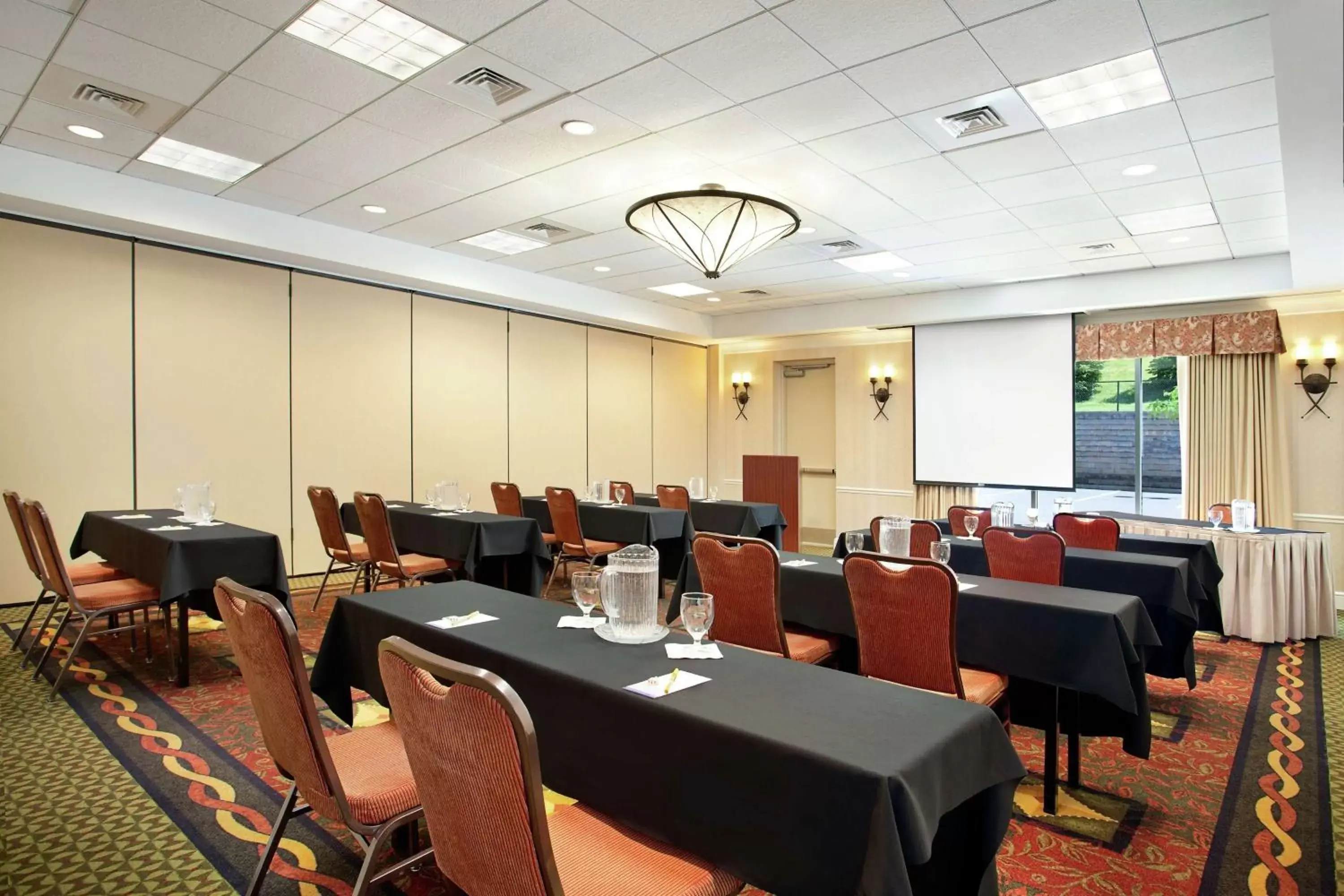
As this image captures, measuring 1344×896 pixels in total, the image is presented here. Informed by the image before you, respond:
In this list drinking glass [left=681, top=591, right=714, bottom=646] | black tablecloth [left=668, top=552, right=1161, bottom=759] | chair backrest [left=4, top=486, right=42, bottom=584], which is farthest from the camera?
chair backrest [left=4, top=486, right=42, bottom=584]

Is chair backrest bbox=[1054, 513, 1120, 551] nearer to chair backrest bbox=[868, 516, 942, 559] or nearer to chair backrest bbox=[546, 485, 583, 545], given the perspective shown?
chair backrest bbox=[868, 516, 942, 559]

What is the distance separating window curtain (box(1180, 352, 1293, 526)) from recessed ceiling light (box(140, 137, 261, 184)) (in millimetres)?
8410

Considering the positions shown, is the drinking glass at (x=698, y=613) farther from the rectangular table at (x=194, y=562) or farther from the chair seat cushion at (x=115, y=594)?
the chair seat cushion at (x=115, y=594)

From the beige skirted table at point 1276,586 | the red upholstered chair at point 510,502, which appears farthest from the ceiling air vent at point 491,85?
the beige skirted table at point 1276,586

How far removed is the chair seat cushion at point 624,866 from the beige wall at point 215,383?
5861 mm

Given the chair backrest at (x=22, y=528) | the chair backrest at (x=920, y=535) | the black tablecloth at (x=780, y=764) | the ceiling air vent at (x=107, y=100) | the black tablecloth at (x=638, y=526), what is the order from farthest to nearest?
the black tablecloth at (x=638, y=526), the chair backrest at (x=22, y=528), the ceiling air vent at (x=107, y=100), the chair backrest at (x=920, y=535), the black tablecloth at (x=780, y=764)

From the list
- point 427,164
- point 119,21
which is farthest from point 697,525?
point 119,21

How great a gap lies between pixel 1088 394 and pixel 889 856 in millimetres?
8683

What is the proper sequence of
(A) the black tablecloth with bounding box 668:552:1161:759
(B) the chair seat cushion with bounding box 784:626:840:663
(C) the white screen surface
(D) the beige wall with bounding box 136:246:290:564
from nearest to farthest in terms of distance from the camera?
(A) the black tablecloth with bounding box 668:552:1161:759, (B) the chair seat cushion with bounding box 784:626:840:663, (D) the beige wall with bounding box 136:246:290:564, (C) the white screen surface

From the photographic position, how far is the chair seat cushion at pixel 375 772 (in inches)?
67.2

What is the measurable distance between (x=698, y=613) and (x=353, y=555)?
422cm

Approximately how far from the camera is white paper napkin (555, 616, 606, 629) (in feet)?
7.40

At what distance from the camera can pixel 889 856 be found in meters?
1.23

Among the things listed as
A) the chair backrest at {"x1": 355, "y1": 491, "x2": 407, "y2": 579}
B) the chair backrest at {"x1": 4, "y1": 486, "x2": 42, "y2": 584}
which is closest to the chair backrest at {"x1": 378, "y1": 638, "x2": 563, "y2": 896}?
the chair backrest at {"x1": 355, "y1": 491, "x2": 407, "y2": 579}
